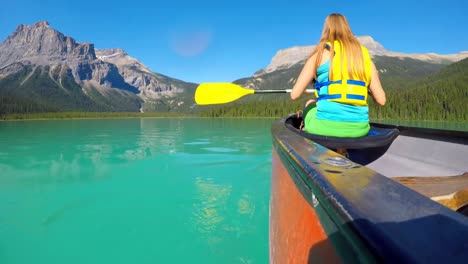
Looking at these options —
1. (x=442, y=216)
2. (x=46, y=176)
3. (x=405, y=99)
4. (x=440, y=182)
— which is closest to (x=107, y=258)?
(x=440, y=182)

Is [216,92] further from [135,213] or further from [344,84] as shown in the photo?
[344,84]

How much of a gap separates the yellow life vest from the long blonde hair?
0.10ft

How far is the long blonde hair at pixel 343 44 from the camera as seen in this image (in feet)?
10.3

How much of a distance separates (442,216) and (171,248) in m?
4.14

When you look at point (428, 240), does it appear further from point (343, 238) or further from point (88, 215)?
point (88, 215)

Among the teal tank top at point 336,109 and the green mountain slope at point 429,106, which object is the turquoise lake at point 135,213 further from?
the green mountain slope at point 429,106

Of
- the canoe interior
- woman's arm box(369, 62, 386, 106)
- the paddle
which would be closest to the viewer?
the canoe interior

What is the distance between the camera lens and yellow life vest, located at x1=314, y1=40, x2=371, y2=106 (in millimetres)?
3150

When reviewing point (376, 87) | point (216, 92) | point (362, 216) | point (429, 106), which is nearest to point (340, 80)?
point (376, 87)

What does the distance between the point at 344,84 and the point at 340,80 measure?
6 cm

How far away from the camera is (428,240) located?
24.5 inches

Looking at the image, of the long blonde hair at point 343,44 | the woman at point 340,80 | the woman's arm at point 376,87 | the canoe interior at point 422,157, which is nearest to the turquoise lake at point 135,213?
the canoe interior at point 422,157

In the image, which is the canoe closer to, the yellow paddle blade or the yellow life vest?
the yellow life vest

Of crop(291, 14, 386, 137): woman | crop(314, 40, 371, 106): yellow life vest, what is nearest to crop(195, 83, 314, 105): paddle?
crop(291, 14, 386, 137): woman
